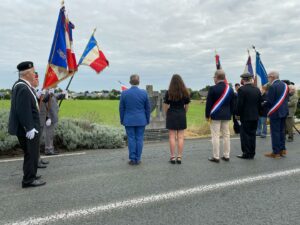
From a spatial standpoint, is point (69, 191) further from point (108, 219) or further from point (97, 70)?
point (97, 70)

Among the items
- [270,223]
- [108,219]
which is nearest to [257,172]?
[270,223]

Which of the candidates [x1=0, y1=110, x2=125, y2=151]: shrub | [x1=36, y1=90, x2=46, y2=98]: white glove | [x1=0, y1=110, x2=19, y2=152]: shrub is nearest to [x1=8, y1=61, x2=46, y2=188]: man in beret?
[x1=36, y1=90, x2=46, y2=98]: white glove

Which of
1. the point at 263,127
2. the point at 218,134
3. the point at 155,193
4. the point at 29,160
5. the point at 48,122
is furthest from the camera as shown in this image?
the point at 263,127

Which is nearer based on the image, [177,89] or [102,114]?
[177,89]

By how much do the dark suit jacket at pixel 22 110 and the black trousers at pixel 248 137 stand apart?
4.64 metres

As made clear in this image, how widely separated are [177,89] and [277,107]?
254cm

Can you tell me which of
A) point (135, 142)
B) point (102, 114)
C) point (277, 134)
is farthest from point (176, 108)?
point (102, 114)

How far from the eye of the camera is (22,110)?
4.76 metres

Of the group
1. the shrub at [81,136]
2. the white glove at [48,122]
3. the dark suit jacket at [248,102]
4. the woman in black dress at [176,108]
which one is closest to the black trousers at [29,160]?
the white glove at [48,122]

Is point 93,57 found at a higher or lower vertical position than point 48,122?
higher

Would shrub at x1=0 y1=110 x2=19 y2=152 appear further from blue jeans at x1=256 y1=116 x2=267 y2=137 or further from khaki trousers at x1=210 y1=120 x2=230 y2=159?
blue jeans at x1=256 y1=116 x2=267 y2=137

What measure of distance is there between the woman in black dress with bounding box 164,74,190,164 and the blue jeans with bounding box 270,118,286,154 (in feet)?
7.53

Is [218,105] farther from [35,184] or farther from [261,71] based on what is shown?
[261,71]

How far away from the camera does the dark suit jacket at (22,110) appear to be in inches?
187
